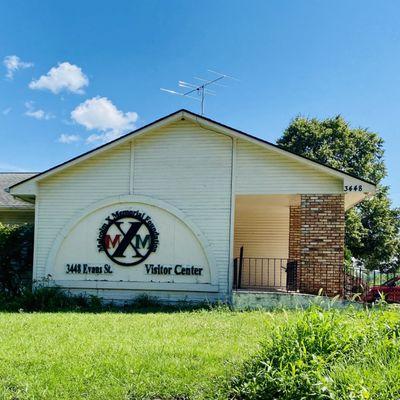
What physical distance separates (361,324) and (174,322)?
15.4 feet

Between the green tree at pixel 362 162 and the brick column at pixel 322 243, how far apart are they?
736 inches

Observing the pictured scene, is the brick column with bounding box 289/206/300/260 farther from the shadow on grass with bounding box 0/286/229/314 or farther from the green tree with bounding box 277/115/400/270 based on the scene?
the green tree with bounding box 277/115/400/270

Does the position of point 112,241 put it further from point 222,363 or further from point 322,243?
point 222,363

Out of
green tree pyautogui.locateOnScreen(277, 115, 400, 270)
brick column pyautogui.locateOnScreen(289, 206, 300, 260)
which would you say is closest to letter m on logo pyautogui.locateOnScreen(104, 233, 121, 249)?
brick column pyautogui.locateOnScreen(289, 206, 300, 260)

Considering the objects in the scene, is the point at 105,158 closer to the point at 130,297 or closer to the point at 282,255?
the point at 130,297

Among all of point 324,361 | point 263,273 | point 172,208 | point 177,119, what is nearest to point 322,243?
point 172,208

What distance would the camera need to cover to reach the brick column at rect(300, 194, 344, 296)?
39.1 feet

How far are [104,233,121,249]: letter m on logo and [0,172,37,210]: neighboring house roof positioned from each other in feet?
11.1

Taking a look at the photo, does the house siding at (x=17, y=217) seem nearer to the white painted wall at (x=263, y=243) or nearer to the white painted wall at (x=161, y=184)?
the white painted wall at (x=161, y=184)

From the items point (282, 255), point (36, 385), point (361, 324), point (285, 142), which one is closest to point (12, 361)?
point (36, 385)

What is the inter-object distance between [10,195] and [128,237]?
22.6 ft

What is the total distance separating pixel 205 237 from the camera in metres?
12.7

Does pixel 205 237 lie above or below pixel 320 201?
below

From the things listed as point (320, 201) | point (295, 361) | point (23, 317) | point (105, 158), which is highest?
point (105, 158)
